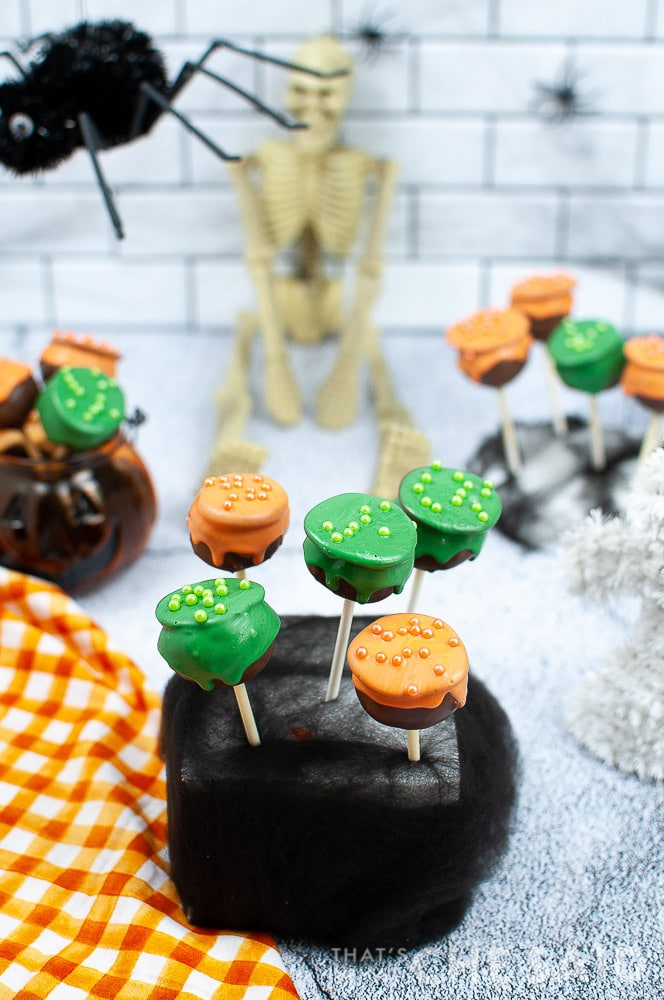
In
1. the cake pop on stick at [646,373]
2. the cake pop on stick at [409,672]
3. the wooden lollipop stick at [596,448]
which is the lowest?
the wooden lollipop stick at [596,448]

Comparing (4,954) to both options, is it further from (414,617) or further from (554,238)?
(554,238)

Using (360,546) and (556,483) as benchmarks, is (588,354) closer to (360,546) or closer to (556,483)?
(556,483)

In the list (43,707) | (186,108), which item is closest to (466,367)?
(43,707)

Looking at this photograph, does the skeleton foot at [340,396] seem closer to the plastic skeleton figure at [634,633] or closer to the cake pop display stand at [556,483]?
the cake pop display stand at [556,483]

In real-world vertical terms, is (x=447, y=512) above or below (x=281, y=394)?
above

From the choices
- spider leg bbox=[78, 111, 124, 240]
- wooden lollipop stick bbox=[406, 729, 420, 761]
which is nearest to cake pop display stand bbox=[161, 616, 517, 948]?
wooden lollipop stick bbox=[406, 729, 420, 761]

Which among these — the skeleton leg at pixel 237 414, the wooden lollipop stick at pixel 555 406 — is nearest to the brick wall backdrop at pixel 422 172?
the skeleton leg at pixel 237 414

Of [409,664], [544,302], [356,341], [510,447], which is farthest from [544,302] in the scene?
[409,664]
